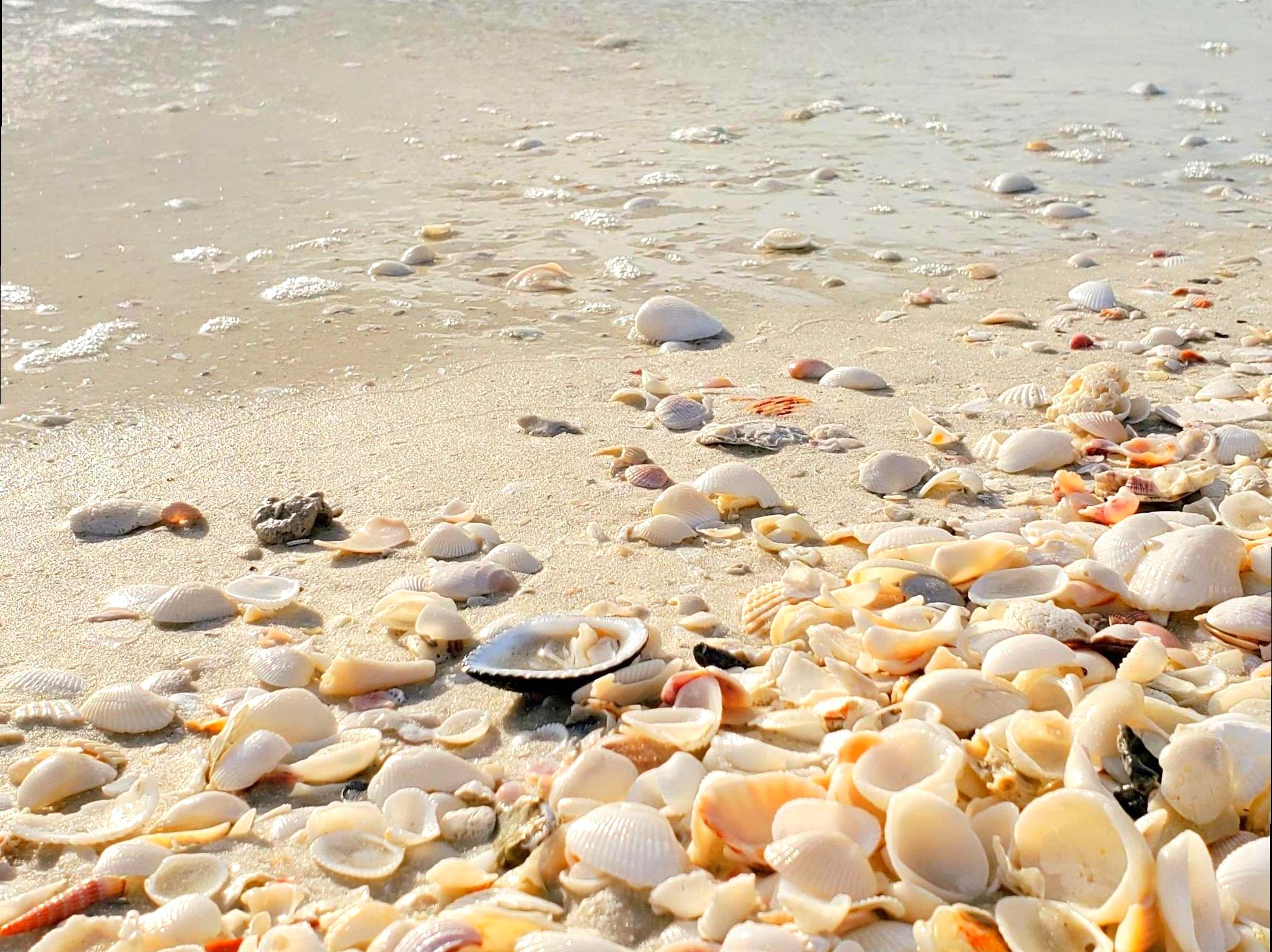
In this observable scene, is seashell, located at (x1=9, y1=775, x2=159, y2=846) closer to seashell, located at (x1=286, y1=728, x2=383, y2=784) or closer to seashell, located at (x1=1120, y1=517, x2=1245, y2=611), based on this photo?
seashell, located at (x1=286, y1=728, x2=383, y2=784)

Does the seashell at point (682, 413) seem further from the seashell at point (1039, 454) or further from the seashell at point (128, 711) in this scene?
the seashell at point (128, 711)

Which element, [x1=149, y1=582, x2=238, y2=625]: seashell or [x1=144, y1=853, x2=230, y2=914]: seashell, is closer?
[x1=144, y1=853, x2=230, y2=914]: seashell

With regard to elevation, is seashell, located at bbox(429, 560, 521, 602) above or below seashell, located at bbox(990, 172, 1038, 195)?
below

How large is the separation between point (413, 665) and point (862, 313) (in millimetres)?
2872

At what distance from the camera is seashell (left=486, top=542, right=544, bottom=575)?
2.89 metres

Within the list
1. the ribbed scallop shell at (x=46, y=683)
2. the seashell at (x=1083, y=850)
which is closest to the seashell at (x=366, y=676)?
the ribbed scallop shell at (x=46, y=683)

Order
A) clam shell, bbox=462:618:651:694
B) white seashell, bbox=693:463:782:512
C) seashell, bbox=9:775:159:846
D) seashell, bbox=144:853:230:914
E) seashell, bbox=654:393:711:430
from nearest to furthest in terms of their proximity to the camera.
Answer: seashell, bbox=144:853:230:914 → seashell, bbox=9:775:159:846 → clam shell, bbox=462:618:651:694 → white seashell, bbox=693:463:782:512 → seashell, bbox=654:393:711:430

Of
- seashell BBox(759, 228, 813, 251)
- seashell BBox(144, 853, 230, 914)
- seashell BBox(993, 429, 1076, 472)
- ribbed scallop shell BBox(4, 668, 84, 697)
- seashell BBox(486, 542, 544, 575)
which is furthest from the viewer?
seashell BBox(759, 228, 813, 251)

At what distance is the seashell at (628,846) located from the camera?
69.8 inches

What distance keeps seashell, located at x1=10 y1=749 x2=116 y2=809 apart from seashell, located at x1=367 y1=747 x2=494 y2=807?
0.50 metres

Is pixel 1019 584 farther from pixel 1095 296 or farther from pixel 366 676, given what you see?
pixel 1095 296

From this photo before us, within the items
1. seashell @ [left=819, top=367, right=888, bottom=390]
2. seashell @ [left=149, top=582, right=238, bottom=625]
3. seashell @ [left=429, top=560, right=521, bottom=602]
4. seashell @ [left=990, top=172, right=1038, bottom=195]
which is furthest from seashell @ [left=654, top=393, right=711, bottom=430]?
seashell @ [left=990, top=172, right=1038, bottom=195]

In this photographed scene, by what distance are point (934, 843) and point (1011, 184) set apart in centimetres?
518

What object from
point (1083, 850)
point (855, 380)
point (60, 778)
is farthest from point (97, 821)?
point (855, 380)
